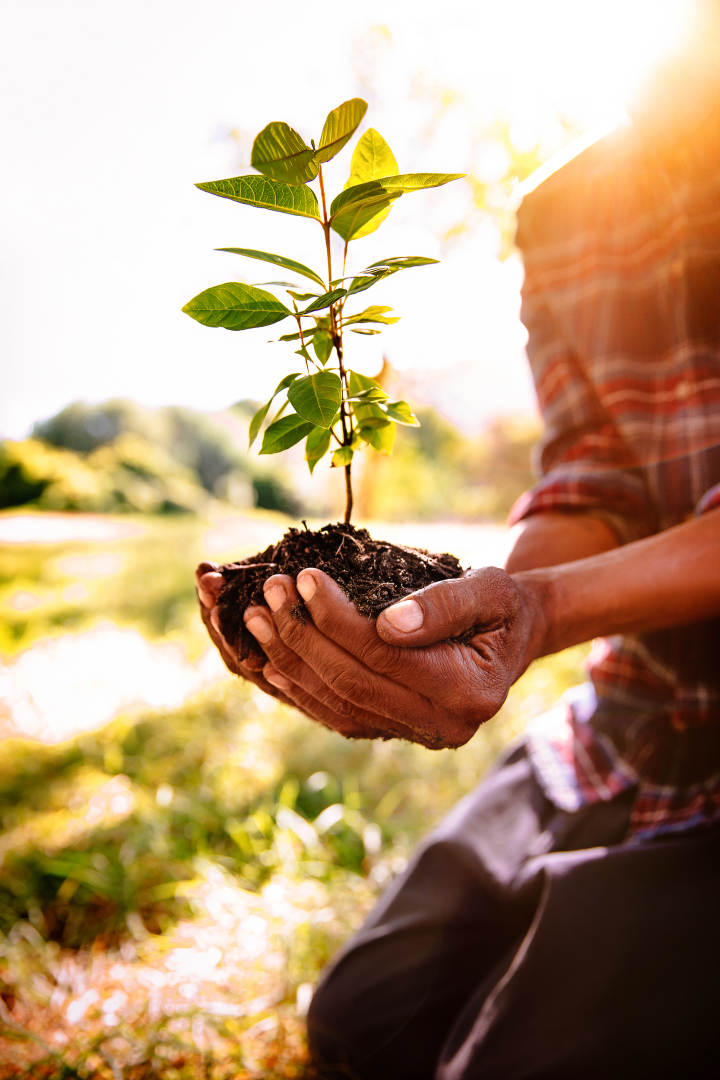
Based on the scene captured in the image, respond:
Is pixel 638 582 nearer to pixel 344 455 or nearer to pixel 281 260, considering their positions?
pixel 344 455

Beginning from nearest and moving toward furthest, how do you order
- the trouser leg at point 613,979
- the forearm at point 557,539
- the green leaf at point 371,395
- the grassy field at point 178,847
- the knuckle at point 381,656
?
the knuckle at point 381,656, the green leaf at point 371,395, the trouser leg at point 613,979, the forearm at point 557,539, the grassy field at point 178,847

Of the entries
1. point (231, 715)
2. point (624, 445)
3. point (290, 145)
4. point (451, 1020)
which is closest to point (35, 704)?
point (231, 715)

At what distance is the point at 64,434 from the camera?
6.62 meters

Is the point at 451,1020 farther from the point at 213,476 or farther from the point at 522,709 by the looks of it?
the point at 213,476

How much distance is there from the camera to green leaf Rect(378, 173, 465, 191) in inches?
32.4

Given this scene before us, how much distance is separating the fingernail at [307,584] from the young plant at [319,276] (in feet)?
0.62

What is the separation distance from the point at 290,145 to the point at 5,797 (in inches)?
128

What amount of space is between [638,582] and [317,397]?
66 cm

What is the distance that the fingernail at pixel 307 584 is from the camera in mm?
870

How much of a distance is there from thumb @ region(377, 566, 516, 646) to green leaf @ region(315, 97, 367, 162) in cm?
55

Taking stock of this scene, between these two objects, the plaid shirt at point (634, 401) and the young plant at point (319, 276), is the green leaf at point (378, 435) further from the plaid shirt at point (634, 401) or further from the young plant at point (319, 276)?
the plaid shirt at point (634, 401)

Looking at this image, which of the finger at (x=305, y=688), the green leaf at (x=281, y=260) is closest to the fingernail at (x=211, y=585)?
the finger at (x=305, y=688)

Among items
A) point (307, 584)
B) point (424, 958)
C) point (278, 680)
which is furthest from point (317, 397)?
point (424, 958)

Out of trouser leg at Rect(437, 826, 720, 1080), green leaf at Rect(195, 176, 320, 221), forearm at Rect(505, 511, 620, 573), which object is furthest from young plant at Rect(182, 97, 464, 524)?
trouser leg at Rect(437, 826, 720, 1080)
